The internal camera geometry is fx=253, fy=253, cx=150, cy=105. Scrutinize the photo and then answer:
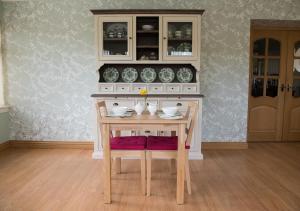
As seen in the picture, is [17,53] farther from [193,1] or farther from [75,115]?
[193,1]

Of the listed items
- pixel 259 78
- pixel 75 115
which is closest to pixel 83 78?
pixel 75 115

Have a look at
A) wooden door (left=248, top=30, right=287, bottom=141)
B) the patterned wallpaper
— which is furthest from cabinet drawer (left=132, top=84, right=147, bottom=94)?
wooden door (left=248, top=30, right=287, bottom=141)

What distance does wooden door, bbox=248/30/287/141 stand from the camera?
4.29m

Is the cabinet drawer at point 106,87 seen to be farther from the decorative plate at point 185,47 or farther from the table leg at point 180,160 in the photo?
the table leg at point 180,160

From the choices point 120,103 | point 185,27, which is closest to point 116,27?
point 185,27

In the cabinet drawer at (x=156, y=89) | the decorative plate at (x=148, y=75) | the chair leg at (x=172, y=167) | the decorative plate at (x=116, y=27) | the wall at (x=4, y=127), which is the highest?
the decorative plate at (x=116, y=27)

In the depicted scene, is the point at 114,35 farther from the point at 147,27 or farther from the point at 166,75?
the point at 166,75

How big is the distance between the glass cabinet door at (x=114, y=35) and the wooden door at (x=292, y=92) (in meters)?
2.79

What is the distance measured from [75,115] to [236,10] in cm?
298

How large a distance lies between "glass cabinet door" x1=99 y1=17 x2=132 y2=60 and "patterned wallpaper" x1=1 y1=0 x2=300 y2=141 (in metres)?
0.38

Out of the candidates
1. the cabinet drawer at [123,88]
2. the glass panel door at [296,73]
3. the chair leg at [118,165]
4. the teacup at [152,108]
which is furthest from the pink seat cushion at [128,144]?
the glass panel door at [296,73]

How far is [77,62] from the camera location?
391 centimetres

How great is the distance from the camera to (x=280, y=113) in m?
4.46

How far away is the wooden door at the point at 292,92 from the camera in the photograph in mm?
4328
